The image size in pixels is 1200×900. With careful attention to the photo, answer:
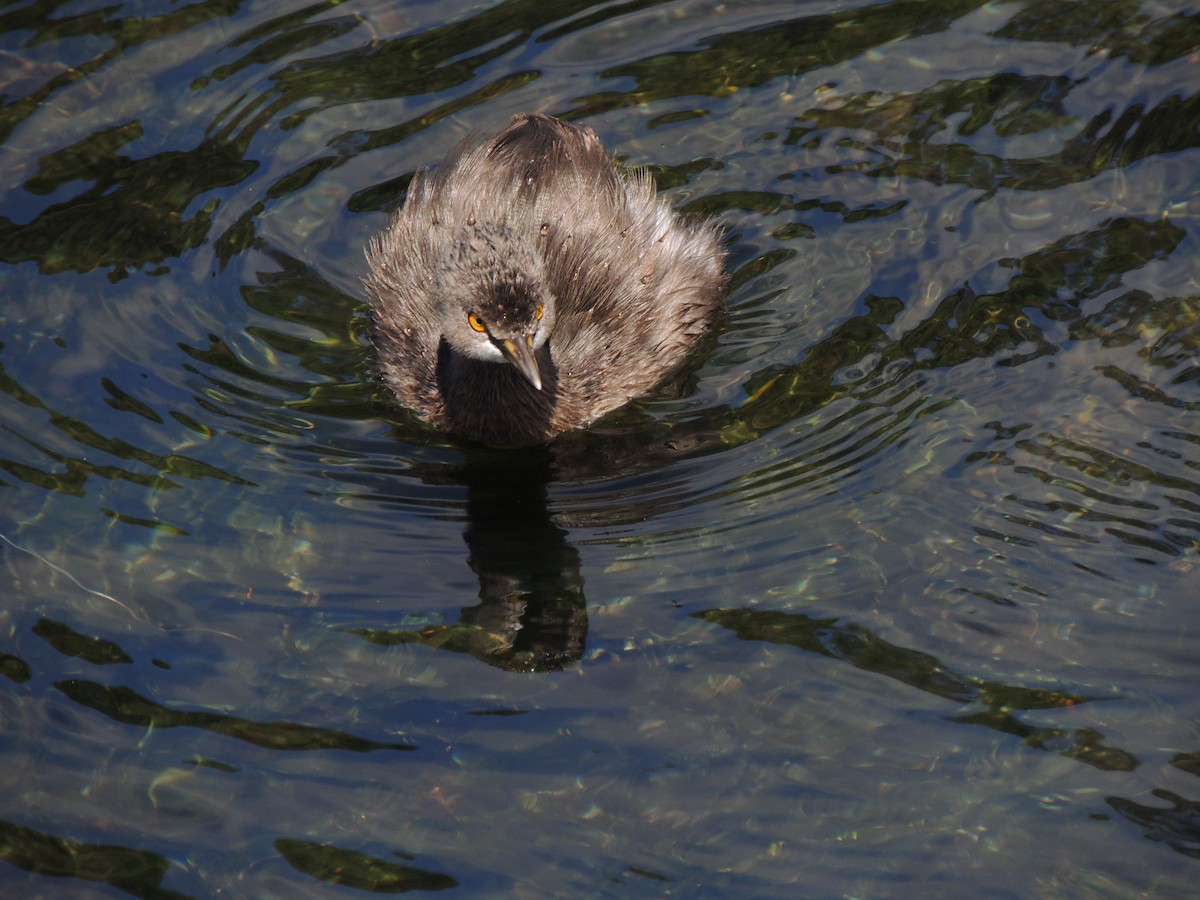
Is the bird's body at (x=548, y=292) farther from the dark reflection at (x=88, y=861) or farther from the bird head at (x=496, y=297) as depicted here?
the dark reflection at (x=88, y=861)

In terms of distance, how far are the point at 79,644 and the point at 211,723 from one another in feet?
2.21

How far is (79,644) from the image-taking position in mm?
5617

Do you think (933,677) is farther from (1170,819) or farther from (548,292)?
(548,292)

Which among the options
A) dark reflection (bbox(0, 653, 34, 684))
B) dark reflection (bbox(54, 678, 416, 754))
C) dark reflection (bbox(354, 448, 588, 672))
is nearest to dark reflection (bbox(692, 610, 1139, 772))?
dark reflection (bbox(354, 448, 588, 672))

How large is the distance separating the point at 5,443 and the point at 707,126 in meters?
4.00

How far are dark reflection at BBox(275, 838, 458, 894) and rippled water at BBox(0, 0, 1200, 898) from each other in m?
0.01

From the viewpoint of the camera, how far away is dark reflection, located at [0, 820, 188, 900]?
4.84 metres

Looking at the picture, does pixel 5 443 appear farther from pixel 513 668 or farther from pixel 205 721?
pixel 513 668

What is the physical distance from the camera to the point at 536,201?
273 inches

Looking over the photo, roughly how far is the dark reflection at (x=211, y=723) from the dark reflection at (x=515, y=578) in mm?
489

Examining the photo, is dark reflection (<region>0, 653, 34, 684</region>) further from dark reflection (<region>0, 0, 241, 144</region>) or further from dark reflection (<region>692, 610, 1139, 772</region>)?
dark reflection (<region>0, 0, 241, 144</region>)

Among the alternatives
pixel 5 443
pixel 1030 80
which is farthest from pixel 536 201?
pixel 1030 80

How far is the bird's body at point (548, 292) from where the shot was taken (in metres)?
6.82

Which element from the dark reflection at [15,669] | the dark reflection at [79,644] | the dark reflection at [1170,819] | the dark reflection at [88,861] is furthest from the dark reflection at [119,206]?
the dark reflection at [1170,819]
